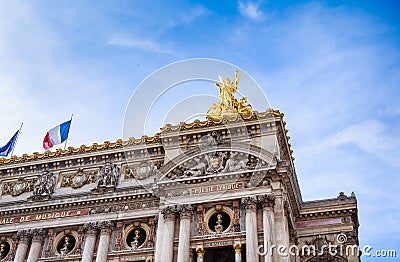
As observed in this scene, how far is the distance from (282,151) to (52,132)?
59.2ft

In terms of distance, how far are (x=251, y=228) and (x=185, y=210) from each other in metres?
4.19

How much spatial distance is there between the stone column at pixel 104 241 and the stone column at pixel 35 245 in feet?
14.0

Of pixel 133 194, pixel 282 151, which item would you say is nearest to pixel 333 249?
pixel 282 151

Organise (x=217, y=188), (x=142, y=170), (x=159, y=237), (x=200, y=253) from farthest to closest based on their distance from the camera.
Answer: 1. (x=142, y=170)
2. (x=217, y=188)
3. (x=159, y=237)
4. (x=200, y=253)

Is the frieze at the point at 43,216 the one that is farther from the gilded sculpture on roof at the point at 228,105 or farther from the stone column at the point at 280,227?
the stone column at the point at 280,227

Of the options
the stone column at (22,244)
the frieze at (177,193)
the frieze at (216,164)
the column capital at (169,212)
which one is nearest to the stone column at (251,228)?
the frieze at (216,164)

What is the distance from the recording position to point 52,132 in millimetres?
40938

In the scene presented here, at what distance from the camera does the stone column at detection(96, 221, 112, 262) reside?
104 feet

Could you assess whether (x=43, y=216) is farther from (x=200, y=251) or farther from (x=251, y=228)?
(x=251, y=228)

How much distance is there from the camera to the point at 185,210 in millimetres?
30516

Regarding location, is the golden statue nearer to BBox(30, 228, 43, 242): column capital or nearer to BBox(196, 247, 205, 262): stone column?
BBox(196, 247, 205, 262): stone column

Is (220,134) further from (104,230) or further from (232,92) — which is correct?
(104,230)

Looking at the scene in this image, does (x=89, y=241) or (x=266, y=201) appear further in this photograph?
(x=89, y=241)

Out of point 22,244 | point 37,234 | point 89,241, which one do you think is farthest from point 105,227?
point 22,244
